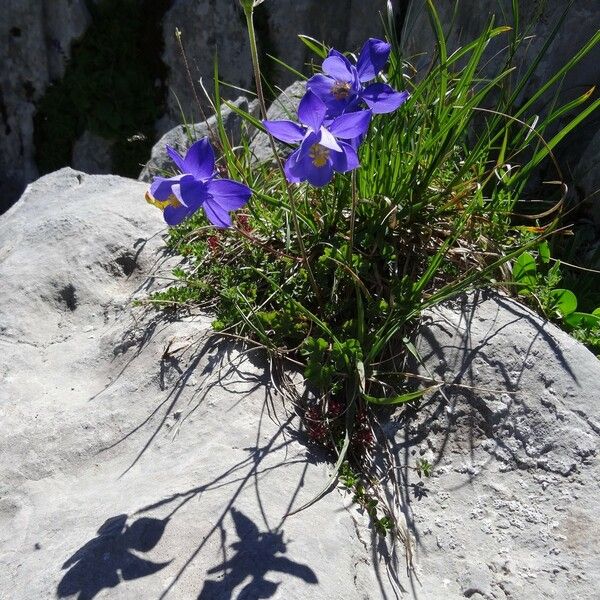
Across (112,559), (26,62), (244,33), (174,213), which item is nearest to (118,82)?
(26,62)

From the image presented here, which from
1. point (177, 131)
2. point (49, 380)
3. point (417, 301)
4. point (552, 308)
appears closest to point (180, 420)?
point (49, 380)

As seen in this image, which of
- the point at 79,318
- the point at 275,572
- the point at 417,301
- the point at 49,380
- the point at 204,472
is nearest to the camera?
the point at 275,572

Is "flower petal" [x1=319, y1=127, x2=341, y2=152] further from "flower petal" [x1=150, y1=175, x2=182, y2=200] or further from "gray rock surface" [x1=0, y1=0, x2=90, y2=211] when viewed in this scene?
"gray rock surface" [x1=0, y1=0, x2=90, y2=211]

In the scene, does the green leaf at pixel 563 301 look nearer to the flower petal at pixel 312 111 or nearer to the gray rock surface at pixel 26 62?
the flower petal at pixel 312 111

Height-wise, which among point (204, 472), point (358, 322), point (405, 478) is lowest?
→ point (405, 478)

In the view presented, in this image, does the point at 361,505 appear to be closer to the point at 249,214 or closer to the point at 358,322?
the point at 358,322

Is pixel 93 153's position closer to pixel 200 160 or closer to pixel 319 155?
pixel 200 160

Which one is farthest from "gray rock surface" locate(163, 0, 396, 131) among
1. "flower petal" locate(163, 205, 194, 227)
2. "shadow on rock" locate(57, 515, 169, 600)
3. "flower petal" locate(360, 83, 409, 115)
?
"shadow on rock" locate(57, 515, 169, 600)
